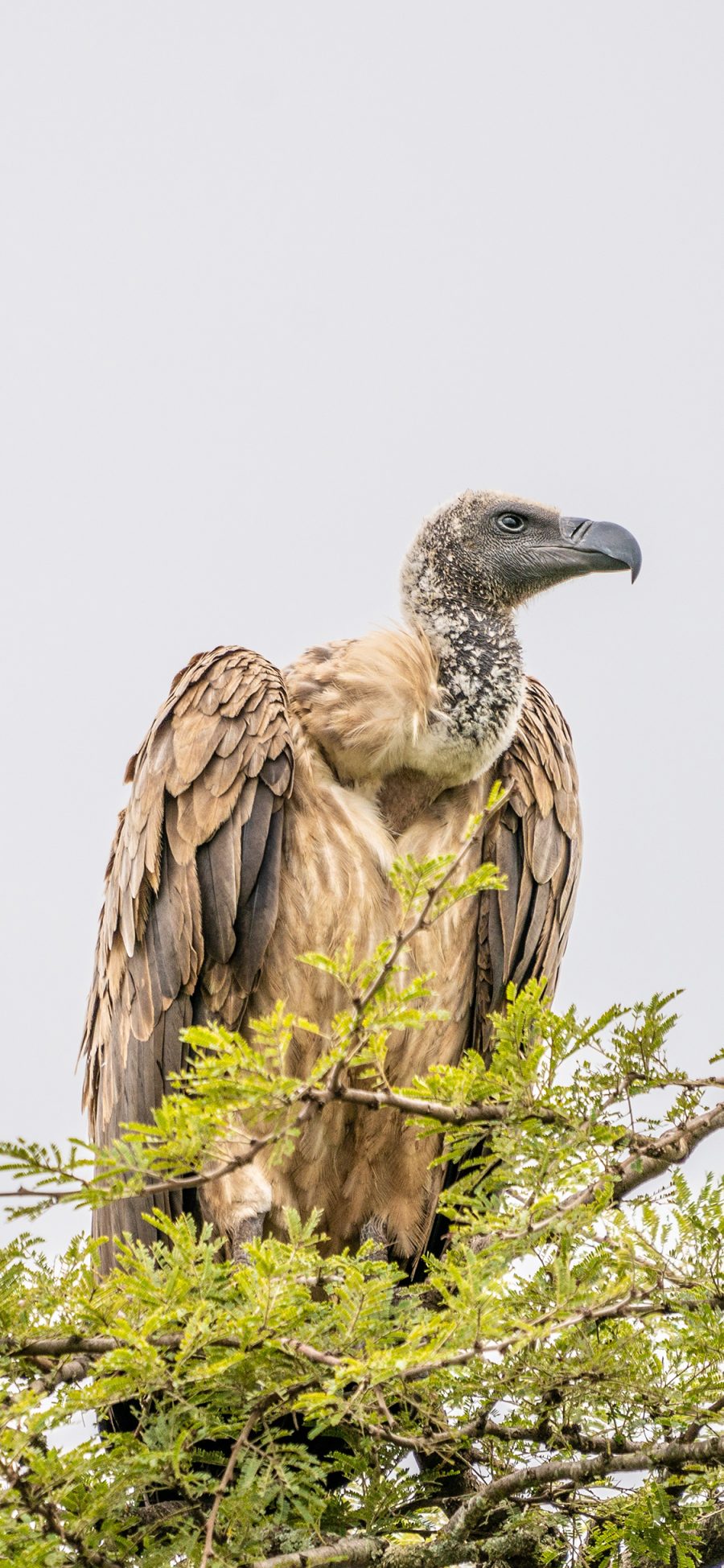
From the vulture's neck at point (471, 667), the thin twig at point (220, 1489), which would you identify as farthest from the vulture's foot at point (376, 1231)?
the thin twig at point (220, 1489)

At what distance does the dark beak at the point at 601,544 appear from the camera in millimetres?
5957

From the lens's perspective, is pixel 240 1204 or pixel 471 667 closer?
pixel 240 1204

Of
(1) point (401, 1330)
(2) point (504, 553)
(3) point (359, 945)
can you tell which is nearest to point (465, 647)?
(2) point (504, 553)

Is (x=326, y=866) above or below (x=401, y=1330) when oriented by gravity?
above

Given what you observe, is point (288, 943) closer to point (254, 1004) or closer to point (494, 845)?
point (254, 1004)

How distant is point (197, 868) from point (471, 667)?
1.19 metres

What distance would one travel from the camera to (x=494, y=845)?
5648mm

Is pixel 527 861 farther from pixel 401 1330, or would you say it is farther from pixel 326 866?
pixel 401 1330

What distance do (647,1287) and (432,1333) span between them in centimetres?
57

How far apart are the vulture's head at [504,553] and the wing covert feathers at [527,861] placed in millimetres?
529

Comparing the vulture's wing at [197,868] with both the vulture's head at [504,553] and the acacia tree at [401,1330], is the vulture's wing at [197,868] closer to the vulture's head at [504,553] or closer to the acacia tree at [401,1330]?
the vulture's head at [504,553]

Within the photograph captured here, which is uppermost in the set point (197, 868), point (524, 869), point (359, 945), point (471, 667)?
point (471, 667)

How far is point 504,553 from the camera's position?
6074mm

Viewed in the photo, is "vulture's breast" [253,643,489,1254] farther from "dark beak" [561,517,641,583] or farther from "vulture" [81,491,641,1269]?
"dark beak" [561,517,641,583]
